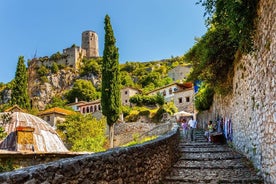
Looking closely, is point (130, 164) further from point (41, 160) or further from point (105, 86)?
point (105, 86)

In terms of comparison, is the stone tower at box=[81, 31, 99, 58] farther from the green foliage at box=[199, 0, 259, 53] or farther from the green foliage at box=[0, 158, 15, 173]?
the green foliage at box=[199, 0, 259, 53]

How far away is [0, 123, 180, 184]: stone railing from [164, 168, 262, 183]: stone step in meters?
0.66

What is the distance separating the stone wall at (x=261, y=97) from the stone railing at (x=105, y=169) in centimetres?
263

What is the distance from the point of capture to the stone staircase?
7911mm

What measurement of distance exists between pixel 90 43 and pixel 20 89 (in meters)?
91.0

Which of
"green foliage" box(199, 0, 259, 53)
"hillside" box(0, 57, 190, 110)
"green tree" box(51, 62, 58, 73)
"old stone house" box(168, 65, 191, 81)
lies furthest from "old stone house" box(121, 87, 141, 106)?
"green foliage" box(199, 0, 259, 53)

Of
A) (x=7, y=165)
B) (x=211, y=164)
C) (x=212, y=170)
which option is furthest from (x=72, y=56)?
(x=212, y=170)

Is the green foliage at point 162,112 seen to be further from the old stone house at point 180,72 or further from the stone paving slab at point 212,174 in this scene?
the stone paving slab at point 212,174

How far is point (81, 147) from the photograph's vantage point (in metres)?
41.2

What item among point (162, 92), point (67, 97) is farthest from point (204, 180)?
point (67, 97)

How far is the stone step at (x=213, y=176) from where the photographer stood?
7.72 meters

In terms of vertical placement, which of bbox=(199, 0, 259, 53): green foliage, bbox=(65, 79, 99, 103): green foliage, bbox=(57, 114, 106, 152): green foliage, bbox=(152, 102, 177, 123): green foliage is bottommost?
bbox=(57, 114, 106, 152): green foliage

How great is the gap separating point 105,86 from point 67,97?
57.4 meters

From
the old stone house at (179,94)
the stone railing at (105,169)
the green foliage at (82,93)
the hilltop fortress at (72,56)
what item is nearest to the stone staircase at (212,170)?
the stone railing at (105,169)
